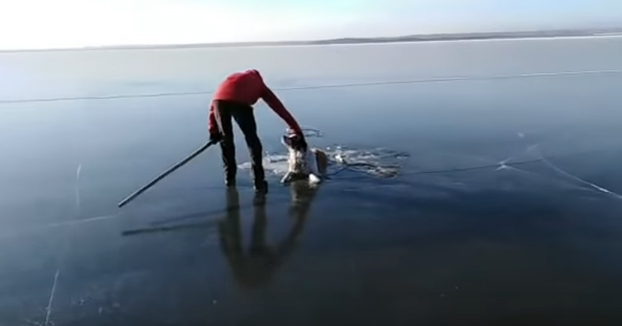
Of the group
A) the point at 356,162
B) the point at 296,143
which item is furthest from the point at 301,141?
the point at 356,162

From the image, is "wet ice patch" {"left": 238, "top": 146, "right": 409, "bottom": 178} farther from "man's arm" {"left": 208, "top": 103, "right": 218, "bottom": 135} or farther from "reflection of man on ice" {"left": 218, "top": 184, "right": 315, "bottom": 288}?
"reflection of man on ice" {"left": 218, "top": 184, "right": 315, "bottom": 288}

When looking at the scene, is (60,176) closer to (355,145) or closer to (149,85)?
(355,145)

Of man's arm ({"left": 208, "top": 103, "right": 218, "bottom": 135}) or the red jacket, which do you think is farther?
man's arm ({"left": 208, "top": 103, "right": 218, "bottom": 135})

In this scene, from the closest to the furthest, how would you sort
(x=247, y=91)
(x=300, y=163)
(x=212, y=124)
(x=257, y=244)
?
(x=257, y=244) → (x=247, y=91) → (x=212, y=124) → (x=300, y=163)

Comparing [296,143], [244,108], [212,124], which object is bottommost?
[296,143]

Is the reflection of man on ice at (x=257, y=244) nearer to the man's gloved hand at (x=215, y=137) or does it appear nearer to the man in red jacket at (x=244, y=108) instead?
the man in red jacket at (x=244, y=108)

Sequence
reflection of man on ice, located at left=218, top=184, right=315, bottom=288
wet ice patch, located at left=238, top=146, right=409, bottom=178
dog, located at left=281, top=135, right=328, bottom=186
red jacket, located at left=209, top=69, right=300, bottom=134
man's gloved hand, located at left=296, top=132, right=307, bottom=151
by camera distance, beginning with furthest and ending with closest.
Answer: wet ice patch, located at left=238, top=146, right=409, bottom=178 → dog, located at left=281, top=135, right=328, bottom=186 → man's gloved hand, located at left=296, top=132, right=307, bottom=151 → red jacket, located at left=209, top=69, right=300, bottom=134 → reflection of man on ice, located at left=218, top=184, right=315, bottom=288

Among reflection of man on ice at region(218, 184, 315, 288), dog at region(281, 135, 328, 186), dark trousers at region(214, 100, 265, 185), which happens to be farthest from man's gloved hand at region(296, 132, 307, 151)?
reflection of man on ice at region(218, 184, 315, 288)

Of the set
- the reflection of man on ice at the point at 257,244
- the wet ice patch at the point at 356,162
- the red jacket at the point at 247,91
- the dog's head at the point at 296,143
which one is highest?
the red jacket at the point at 247,91

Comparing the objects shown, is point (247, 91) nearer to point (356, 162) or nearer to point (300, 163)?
point (300, 163)

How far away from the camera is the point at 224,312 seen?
3.38 metres

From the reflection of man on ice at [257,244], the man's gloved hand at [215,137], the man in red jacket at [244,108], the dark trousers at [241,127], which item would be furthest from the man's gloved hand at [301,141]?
the man's gloved hand at [215,137]

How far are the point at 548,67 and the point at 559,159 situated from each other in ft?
41.1

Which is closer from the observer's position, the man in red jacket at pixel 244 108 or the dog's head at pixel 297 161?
the man in red jacket at pixel 244 108
